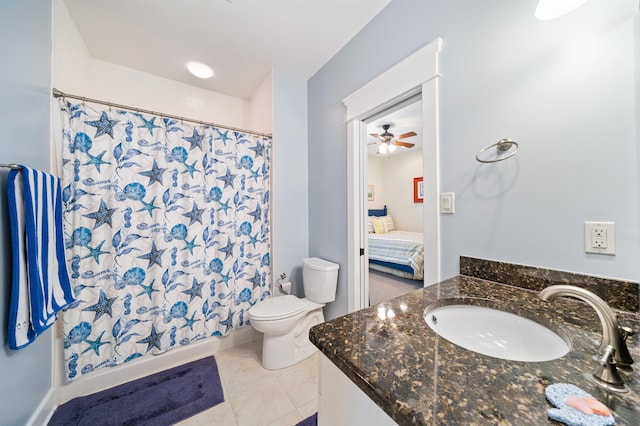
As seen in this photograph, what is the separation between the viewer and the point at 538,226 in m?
0.91

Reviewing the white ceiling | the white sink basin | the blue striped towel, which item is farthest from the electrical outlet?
the blue striped towel

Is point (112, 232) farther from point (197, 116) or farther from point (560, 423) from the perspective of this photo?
point (560, 423)

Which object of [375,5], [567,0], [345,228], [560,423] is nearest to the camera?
[560,423]

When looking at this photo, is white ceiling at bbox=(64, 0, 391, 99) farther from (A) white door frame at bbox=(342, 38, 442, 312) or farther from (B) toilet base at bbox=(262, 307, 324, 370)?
(B) toilet base at bbox=(262, 307, 324, 370)

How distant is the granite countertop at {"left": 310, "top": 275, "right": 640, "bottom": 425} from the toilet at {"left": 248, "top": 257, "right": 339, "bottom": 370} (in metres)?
1.09

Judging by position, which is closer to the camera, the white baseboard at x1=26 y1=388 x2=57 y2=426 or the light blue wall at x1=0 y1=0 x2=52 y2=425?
the light blue wall at x1=0 y1=0 x2=52 y2=425

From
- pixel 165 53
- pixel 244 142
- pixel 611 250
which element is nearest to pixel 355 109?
pixel 244 142

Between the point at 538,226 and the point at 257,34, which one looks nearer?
the point at 538,226

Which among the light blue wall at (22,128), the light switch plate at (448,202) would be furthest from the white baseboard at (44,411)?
the light switch plate at (448,202)

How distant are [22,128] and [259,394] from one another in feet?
6.26

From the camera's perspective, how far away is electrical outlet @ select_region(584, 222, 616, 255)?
29.8 inches

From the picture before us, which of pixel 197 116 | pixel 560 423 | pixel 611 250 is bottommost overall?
pixel 560 423

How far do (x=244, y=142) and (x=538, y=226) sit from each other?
202 cm

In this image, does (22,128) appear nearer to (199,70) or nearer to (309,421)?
(199,70)
